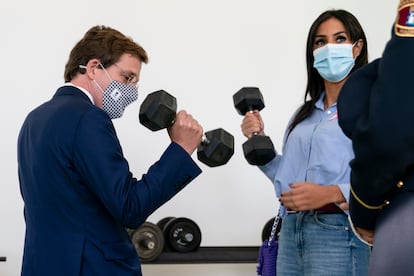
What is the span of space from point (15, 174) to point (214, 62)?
1175 millimetres

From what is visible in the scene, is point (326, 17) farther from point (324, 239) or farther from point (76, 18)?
point (76, 18)

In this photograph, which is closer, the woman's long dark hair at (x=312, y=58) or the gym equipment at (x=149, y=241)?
the woman's long dark hair at (x=312, y=58)

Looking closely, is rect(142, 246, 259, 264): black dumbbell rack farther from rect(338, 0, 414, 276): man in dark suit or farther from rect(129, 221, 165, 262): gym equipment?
rect(338, 0, 414, 276): man in dark suit

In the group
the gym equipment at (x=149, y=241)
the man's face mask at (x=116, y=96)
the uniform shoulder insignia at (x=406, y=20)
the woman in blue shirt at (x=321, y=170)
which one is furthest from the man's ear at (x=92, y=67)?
the gym equipment at (x=149, y=241)

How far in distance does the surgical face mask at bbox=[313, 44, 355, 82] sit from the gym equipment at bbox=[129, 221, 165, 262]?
1.19 meters

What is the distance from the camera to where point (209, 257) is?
2787 millimetres

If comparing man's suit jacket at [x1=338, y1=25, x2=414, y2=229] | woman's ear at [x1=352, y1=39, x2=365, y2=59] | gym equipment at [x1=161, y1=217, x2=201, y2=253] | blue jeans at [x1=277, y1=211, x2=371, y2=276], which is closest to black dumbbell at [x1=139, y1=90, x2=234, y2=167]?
blue jeans at [x1=277, y1=211, x2=371, y2=276]

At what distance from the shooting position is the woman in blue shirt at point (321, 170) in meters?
1.63

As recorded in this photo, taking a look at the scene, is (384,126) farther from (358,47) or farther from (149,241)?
(149,241)

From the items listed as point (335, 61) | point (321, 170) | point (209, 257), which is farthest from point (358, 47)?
point (209, 257)

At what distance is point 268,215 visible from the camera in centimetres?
320

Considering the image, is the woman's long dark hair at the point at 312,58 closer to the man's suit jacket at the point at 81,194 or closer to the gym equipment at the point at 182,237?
the man's suit jacket at the point at 81,194

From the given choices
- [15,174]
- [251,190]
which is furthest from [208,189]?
[15,174]

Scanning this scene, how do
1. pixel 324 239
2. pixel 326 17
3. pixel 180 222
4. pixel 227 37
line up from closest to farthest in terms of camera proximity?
pixel 324 239 < pixel 326 17 < pixel 180 222 < pixel 227 37
